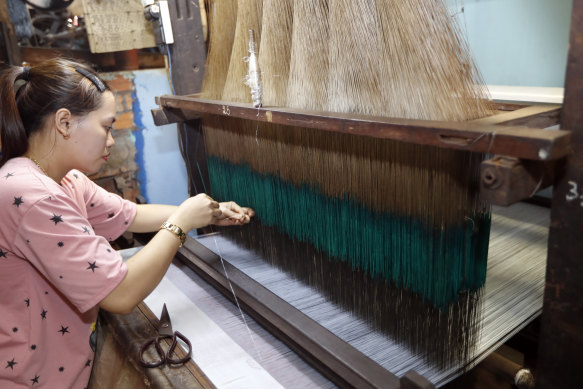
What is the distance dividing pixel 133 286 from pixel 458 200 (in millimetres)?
791

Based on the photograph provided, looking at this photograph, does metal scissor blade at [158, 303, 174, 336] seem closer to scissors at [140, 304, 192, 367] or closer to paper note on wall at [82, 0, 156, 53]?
scissors at [140, 304, 192, 367]

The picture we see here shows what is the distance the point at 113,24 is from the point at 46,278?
6.34ft

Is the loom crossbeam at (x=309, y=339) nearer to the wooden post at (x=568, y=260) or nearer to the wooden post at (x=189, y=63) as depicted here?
the wooden post at (x=568, y=260)

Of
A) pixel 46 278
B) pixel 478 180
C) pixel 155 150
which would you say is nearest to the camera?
pixel 478 180

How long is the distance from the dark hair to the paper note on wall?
162cm

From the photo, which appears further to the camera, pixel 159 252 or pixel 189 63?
pixel 189 63

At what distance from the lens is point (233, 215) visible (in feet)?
4.91

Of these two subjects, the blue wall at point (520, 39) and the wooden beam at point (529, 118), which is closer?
the wooden beam at point (529, 118)

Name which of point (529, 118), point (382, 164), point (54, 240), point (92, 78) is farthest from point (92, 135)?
point (529, 118)

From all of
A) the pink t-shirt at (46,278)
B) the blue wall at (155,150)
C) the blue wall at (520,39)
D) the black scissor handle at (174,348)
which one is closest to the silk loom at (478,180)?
the black scissor handle at (174,348)

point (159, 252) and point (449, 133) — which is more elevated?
point (449, 133)

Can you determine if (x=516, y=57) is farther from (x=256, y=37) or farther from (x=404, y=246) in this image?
(x=404, y=246)

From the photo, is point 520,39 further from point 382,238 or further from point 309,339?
point 309,339

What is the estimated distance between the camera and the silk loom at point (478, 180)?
2.14 feet
